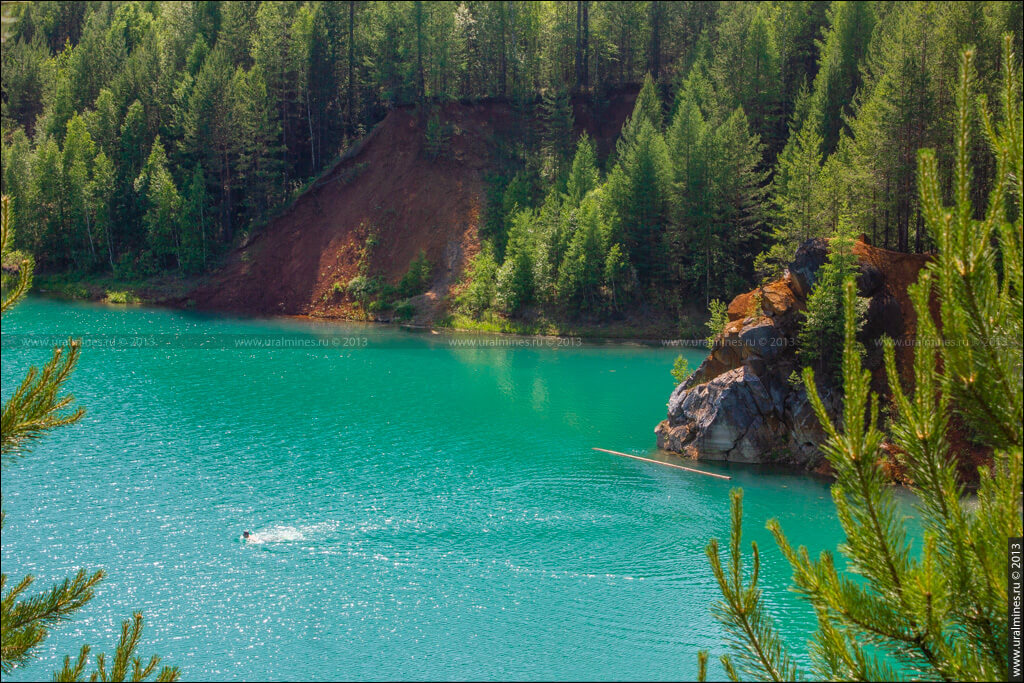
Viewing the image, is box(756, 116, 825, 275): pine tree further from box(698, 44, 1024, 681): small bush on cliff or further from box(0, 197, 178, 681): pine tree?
box(0, 197, 178, 681): pine tree

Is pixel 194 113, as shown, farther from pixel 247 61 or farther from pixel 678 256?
pixel 678 256

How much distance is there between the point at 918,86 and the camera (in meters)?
37.7

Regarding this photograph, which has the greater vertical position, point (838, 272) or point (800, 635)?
point (838, 272)

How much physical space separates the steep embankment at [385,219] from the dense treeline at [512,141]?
221 cm

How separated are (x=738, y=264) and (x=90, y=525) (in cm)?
4430

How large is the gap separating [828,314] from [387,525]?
59.3ft

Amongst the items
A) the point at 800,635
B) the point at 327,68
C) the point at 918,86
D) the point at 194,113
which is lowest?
the point at 800,635

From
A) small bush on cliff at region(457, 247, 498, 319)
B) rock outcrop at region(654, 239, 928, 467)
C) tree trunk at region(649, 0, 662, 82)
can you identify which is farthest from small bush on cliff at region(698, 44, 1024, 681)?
tree trunk at region(649, 0, 662, 82)

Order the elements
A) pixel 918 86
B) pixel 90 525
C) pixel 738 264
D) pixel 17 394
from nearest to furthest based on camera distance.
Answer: pixel 17 394
pixel 90 525
pixel 918 86
pixel 738 264

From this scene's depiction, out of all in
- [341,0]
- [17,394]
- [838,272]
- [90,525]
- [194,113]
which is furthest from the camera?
[341,0]

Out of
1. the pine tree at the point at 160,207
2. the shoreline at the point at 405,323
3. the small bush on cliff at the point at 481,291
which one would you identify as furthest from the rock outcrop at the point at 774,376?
the pine tree at the point at 160,207

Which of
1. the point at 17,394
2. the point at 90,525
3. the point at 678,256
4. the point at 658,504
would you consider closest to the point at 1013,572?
the point at 17,394

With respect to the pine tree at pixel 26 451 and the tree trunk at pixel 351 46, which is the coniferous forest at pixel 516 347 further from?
the tree trunk at pixel 351 46

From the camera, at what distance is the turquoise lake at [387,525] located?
19109 millimetres
